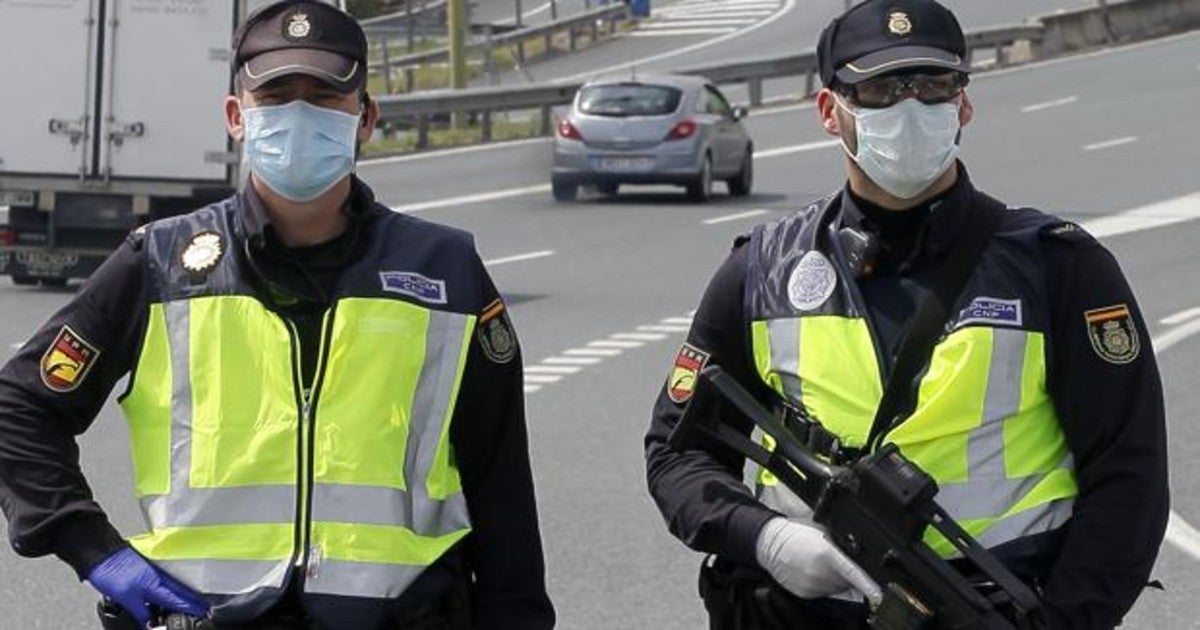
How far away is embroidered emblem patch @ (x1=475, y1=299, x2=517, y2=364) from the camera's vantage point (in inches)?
175

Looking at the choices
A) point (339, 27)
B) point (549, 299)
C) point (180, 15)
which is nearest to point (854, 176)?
point (339, 27)

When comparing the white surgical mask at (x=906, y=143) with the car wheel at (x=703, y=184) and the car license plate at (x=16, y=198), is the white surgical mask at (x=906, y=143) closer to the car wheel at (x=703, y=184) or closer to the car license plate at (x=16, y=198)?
the car license plate at (x=16, y=198)

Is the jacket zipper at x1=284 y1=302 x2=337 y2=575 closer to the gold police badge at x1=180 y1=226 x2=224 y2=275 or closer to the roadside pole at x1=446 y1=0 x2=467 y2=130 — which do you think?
the gold police badge at x1=180 y1=226 x2=224 y2=275

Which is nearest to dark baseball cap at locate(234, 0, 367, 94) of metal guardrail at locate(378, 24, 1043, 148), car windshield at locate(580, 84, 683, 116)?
car windshield at locate(580, 84, 683, 116)

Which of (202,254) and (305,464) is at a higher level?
(202,254)

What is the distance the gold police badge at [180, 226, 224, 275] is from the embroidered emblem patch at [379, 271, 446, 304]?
0.85 ft

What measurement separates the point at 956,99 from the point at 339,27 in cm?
102

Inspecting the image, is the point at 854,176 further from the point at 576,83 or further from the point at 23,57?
the point at 576,83

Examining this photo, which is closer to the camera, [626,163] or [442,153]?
[626,163]

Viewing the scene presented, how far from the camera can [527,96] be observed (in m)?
39.5

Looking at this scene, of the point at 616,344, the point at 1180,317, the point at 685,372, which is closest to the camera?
the point at 685,372

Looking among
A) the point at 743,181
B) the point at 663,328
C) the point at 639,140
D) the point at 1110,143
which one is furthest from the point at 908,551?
the point at 1110,143

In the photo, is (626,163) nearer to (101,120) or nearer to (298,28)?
(101,120)

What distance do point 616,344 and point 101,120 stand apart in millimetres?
5734
